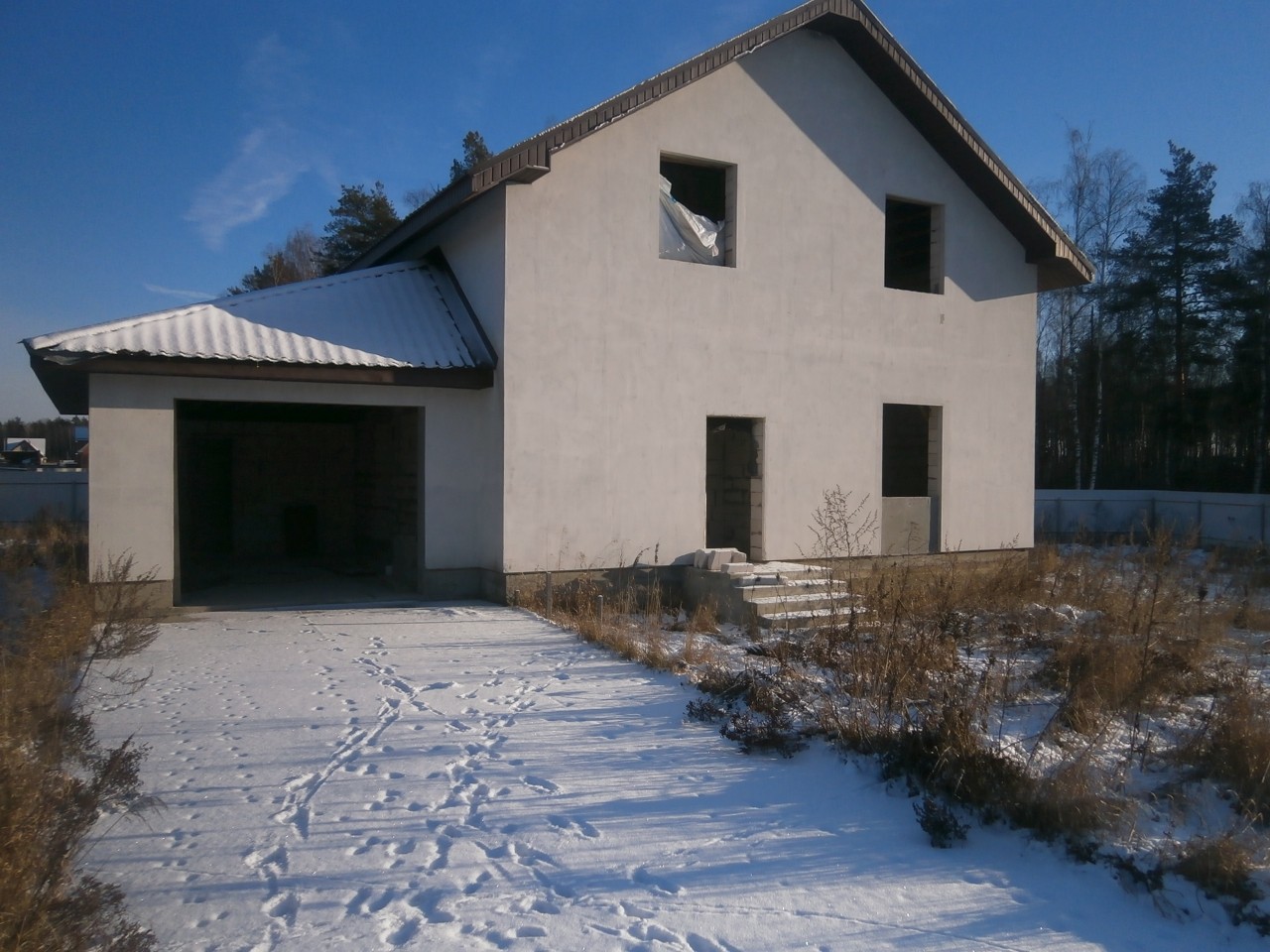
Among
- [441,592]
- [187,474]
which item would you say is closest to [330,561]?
[187,474]

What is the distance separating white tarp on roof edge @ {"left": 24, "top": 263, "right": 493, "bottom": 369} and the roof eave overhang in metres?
0.07

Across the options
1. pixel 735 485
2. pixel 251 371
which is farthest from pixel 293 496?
pixel 735 485

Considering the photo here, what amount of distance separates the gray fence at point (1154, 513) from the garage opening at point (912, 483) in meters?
6.17

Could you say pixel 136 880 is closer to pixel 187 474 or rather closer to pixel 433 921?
pixel 433 921

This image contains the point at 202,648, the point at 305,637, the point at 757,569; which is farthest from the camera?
the point at 757,569

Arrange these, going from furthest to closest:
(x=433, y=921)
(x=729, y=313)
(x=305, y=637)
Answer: (x=729, y=313) < (x=305, y=637) < (x=433, y=921)

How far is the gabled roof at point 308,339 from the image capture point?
10.4 m

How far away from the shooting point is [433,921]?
4039 millimetres

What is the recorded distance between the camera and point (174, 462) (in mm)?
10844

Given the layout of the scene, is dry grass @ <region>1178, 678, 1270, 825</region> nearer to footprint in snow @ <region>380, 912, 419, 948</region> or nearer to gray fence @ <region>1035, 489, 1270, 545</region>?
footprint in snow @ <region>380, 912, 419, 948</region>

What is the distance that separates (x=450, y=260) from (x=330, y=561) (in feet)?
22.6

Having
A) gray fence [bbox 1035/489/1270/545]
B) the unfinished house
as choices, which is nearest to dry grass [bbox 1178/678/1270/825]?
the unfinished house

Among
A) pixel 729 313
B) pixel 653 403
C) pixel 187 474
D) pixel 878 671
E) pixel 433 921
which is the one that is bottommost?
pixel 433 921

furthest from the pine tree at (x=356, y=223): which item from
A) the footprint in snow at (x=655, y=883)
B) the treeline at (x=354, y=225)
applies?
the footprint in snow at (x=655, y=883)
